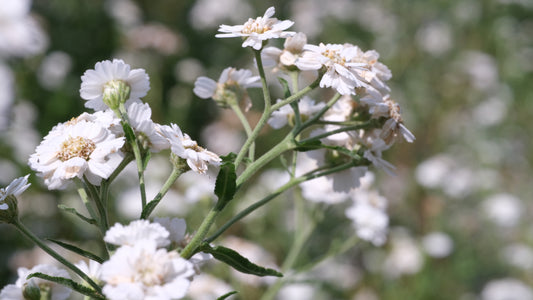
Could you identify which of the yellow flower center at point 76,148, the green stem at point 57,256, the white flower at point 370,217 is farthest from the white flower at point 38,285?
the white flower at point 370,217

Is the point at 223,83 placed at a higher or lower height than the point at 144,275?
higher

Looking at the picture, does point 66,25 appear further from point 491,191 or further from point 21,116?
point 491,191

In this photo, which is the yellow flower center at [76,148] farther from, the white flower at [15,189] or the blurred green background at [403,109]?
the blurred green background at [403,109]

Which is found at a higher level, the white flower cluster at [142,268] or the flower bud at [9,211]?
the flower bud at [9,211]

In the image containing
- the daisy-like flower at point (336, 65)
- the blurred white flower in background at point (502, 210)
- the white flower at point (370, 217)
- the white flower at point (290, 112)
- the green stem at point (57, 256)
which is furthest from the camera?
the blurred white flower in background at point (502, 210)

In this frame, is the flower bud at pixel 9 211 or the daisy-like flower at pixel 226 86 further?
the daisy-like flower at pixel 226 86

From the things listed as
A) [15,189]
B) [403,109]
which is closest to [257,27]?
[15,189]

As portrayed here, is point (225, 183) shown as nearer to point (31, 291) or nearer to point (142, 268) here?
point (142, 268)

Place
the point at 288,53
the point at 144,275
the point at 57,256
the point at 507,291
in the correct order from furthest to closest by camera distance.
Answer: the point at 507,291 < the point at 288,53 < the point at 57,256 < the point at 144,275

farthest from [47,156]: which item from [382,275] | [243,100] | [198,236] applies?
[382,275]
